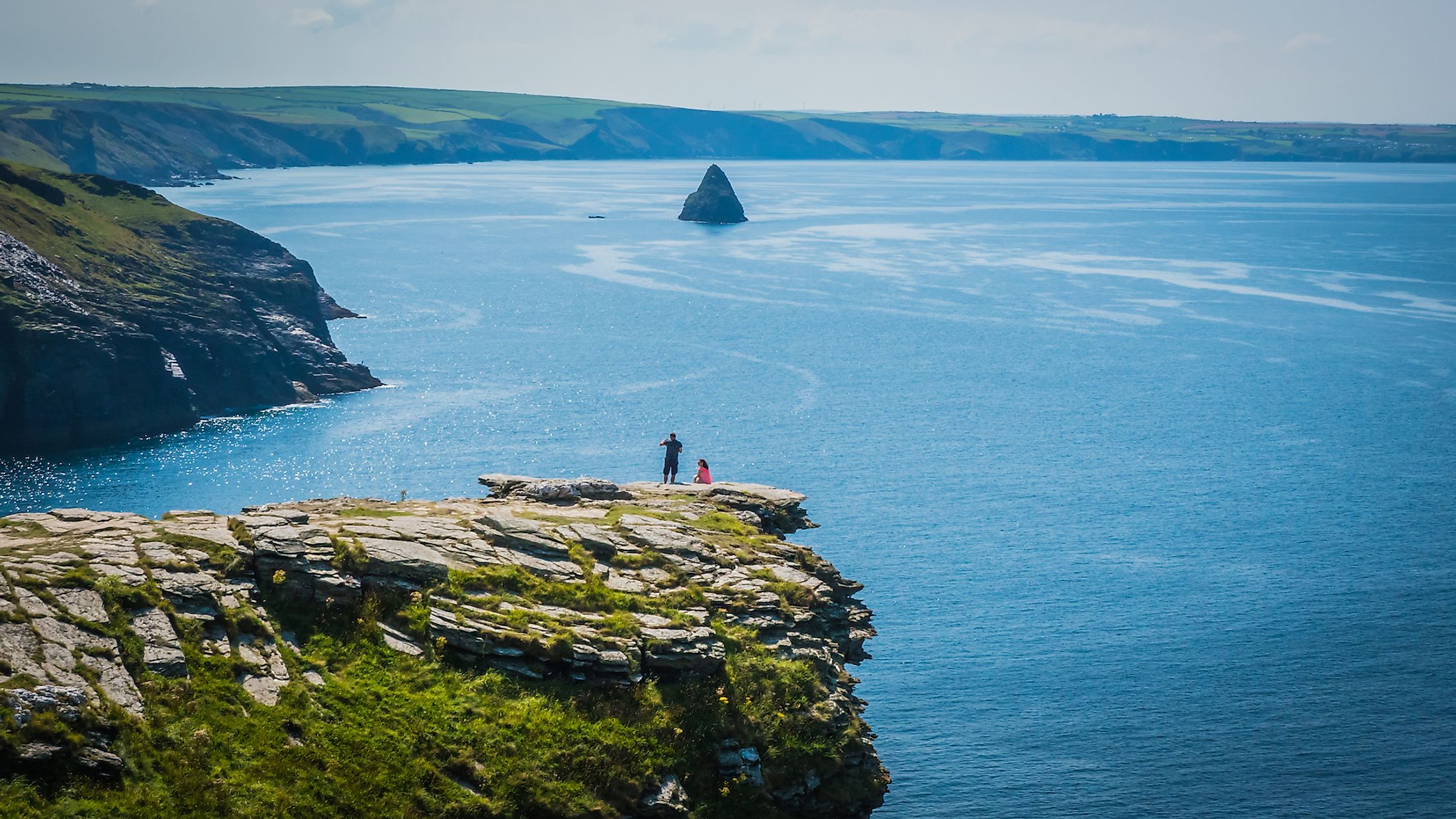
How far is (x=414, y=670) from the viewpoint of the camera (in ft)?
98.6

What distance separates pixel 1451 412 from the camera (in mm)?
101438

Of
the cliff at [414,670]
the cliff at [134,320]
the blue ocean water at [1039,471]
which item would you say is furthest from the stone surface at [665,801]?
the cliff at [134,320]

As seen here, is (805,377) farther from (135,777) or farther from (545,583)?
(135,777)

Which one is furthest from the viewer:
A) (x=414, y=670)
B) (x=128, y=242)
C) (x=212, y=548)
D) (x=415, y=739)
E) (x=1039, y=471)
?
(x=128, y=242)

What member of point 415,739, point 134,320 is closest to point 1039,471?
point 415,739

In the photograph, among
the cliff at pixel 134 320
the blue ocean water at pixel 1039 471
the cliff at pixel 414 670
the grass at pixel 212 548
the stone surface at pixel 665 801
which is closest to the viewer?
the cliff at pixel 414 670

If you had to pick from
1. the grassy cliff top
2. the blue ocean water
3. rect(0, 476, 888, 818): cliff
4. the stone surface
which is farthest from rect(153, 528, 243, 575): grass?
the grassy cliff top

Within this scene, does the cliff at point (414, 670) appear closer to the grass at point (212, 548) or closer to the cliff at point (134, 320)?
the grass at point (212, 548)

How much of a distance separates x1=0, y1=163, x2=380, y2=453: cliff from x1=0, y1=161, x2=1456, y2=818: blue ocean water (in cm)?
449

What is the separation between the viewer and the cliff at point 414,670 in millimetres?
25203

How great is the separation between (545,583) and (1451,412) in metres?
94.7

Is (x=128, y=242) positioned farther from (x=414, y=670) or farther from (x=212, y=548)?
(x=414, y=670)

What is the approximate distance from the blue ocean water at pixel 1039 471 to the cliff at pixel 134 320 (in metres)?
4.49

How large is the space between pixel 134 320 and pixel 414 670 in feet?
269
